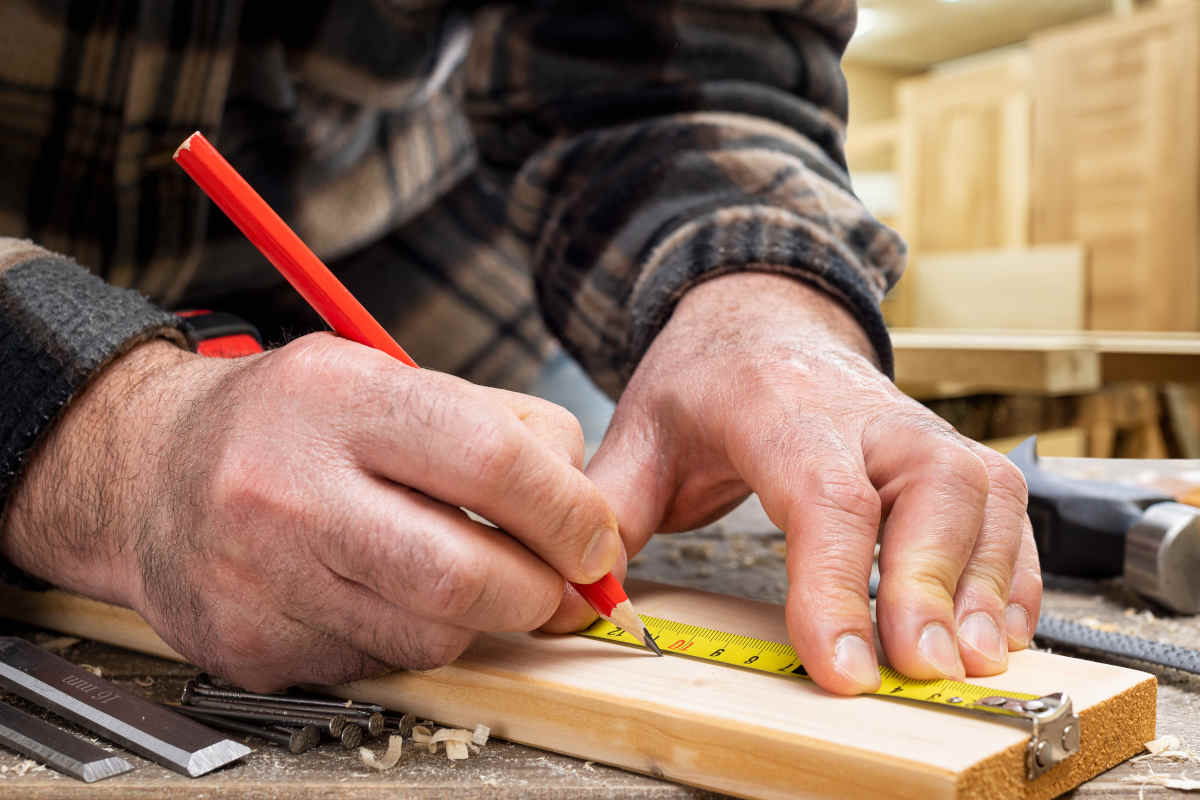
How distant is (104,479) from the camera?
58 centimetres

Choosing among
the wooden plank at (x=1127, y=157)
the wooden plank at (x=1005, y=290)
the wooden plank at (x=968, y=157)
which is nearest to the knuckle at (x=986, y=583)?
the wooden plank at (x=1127, y=157)

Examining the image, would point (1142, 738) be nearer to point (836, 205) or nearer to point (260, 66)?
point (836, 205)

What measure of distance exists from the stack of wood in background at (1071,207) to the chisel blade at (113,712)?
2.55 meters

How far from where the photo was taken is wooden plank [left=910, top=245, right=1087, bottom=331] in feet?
14.6

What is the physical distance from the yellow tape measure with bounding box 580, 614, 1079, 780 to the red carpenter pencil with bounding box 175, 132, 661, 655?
4 centimetres

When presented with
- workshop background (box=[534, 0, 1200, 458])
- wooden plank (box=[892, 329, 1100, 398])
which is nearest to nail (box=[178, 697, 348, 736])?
wooden plank (box=[892, 329, 1100, 398])

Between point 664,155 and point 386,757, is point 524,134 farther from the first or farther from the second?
point 386,757

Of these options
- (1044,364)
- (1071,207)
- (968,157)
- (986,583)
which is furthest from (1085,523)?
(968,157)

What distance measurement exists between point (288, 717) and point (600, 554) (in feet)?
0.62

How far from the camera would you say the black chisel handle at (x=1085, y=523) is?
2.77 feet

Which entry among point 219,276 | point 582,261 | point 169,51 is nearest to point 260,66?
point 169,51

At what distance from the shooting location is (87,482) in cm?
59

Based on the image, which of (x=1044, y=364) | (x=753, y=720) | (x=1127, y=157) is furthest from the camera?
(x=1127, y=157)

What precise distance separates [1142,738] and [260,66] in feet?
3.57
